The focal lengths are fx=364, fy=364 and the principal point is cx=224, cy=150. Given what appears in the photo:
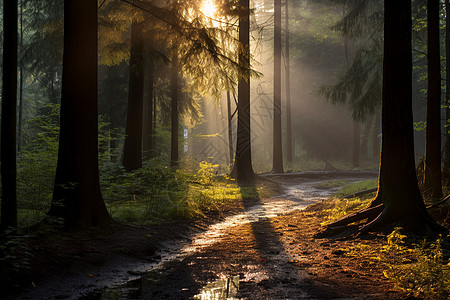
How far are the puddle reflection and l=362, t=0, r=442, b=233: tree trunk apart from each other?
3072 mm

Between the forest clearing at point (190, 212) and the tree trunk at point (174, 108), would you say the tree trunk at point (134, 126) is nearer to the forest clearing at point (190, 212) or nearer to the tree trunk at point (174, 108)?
the forest clearing at point (190, 212)

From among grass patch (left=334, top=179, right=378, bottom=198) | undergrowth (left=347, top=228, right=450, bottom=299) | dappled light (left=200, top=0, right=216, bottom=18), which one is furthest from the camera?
grass patch (left=334, top=179, right=378, bottom=198)

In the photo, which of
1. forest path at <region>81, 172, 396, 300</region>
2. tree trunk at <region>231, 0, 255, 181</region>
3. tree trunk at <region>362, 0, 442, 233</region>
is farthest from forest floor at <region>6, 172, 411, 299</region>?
tree trunk at <region>231, 0, 255, 181</region>

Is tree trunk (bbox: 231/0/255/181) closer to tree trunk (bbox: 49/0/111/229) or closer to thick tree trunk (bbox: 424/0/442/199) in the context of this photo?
thick tree trunk (bbox: 424/0/442/199)

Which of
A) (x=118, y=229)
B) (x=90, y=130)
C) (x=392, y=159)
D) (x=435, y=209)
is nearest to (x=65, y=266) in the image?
(x=118, y=229)

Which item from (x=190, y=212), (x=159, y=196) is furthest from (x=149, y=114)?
(x=190, y=212)

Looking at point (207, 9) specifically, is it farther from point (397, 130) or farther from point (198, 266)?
point (198, 266)

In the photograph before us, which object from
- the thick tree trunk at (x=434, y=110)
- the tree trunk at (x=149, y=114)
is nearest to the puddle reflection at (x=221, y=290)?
the thick tree trunk at (x=434, y=110)

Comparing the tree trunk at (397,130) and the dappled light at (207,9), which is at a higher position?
the dappled light at (207,9)

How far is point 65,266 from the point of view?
5.09 m

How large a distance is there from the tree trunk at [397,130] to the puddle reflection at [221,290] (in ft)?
10.1

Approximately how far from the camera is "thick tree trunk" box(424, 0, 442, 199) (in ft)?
28.1

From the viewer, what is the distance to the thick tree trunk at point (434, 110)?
8555 mm

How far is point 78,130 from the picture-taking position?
22.3 feet
